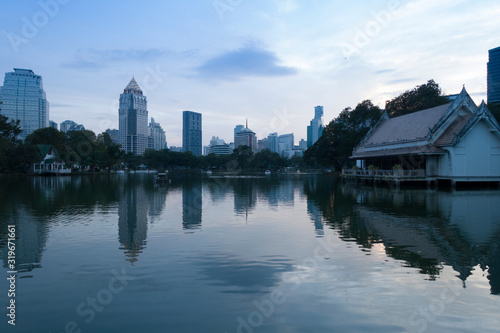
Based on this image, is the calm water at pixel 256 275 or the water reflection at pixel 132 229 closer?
the calm water at pixel 256 275

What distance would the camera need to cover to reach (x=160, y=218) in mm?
16250

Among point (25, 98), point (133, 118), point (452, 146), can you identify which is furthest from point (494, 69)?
point (25, 98)

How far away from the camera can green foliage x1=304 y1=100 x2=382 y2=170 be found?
66.2m

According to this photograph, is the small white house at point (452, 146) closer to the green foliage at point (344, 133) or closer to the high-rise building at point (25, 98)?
the green foliage at point (344, 133)

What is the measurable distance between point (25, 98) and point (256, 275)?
149 meters

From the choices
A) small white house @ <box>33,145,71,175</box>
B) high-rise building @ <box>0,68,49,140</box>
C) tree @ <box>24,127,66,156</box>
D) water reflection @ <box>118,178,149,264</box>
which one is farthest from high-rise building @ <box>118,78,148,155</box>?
water reflection @ <box>118,178,149,264</box>

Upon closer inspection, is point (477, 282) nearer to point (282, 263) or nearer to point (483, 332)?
point (483, 332)

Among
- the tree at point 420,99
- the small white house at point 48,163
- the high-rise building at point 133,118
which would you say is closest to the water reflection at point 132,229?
the tree at point 420,99

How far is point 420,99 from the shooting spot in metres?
59.7

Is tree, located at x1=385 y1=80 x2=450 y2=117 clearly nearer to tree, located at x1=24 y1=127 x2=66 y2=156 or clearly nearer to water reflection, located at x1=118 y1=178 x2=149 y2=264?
water reflection, located at x1=118 y1=178 x2=149 y2=264

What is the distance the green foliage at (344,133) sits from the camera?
66.2 metres

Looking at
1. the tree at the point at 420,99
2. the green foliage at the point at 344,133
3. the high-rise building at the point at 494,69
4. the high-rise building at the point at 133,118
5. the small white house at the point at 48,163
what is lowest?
the small white house at the point at 48,163

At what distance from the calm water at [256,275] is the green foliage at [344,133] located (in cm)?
5232

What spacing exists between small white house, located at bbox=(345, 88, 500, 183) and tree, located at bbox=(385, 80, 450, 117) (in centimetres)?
1967
